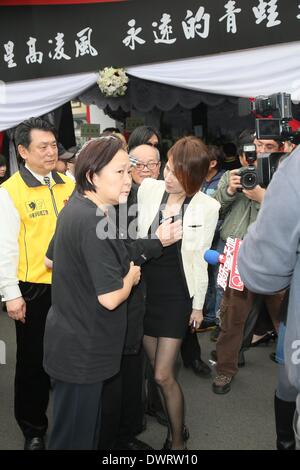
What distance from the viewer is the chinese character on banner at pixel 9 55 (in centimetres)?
447

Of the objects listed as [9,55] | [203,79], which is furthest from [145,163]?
[9,55]

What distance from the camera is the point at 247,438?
8.11ft

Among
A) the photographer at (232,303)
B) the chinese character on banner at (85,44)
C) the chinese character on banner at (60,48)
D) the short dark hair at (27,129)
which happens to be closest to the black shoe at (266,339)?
the photographer at (232,303)

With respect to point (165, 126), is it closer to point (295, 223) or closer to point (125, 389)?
point (125, 389)

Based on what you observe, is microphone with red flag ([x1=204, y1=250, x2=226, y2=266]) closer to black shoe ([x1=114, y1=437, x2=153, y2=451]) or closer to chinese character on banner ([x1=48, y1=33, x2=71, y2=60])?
black shoe ([x1=114, y1=437, x2=153, y2=451])

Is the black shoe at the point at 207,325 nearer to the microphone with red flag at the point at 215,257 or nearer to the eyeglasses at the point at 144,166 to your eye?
the eyeglasses at the point at 144,166

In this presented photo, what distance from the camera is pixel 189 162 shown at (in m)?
2.14

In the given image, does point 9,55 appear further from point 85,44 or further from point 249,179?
point 249,179

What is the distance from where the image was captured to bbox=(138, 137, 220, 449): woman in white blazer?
2168 mm

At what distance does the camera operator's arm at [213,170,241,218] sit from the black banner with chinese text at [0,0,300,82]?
1.37m

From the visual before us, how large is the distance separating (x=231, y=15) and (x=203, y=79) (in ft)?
1.71

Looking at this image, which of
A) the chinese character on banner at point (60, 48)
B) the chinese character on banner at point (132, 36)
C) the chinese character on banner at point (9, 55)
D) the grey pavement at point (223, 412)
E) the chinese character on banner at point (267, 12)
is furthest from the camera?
the chinese character on banner at point (9, 55)

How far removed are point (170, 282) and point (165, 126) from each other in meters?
5.34

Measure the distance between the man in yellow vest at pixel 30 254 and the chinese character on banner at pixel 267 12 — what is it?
2.08 metres
